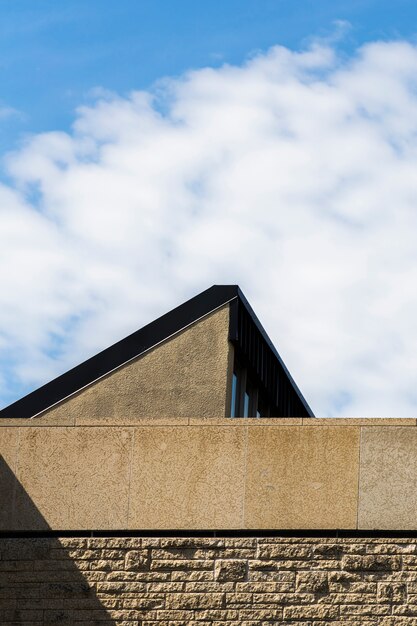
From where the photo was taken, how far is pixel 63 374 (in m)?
17.8

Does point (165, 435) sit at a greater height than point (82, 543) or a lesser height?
greater

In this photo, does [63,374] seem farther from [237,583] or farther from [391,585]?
[391,585]

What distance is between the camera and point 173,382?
17.5 meters

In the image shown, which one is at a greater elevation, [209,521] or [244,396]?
[244,396]

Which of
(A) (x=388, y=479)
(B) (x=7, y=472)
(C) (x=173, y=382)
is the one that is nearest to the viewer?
(A) (x=388, y=479)

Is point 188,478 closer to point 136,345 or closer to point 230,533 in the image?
point 230,533

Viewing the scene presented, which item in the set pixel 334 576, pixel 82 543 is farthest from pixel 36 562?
pixel 334 576

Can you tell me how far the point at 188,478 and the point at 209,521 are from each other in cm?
54

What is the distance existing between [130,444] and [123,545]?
1134 millimetres

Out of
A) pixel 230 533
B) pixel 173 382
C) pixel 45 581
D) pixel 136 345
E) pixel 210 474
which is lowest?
pixel 45 581

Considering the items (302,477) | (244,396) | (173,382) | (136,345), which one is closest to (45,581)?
(302,477)

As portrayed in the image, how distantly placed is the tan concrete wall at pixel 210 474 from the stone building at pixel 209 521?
13 mm

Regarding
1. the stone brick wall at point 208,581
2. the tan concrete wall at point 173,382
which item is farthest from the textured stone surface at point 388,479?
the tan concrete wall at point 173,382

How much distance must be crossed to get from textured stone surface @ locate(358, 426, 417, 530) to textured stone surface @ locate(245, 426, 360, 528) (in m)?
0.11
